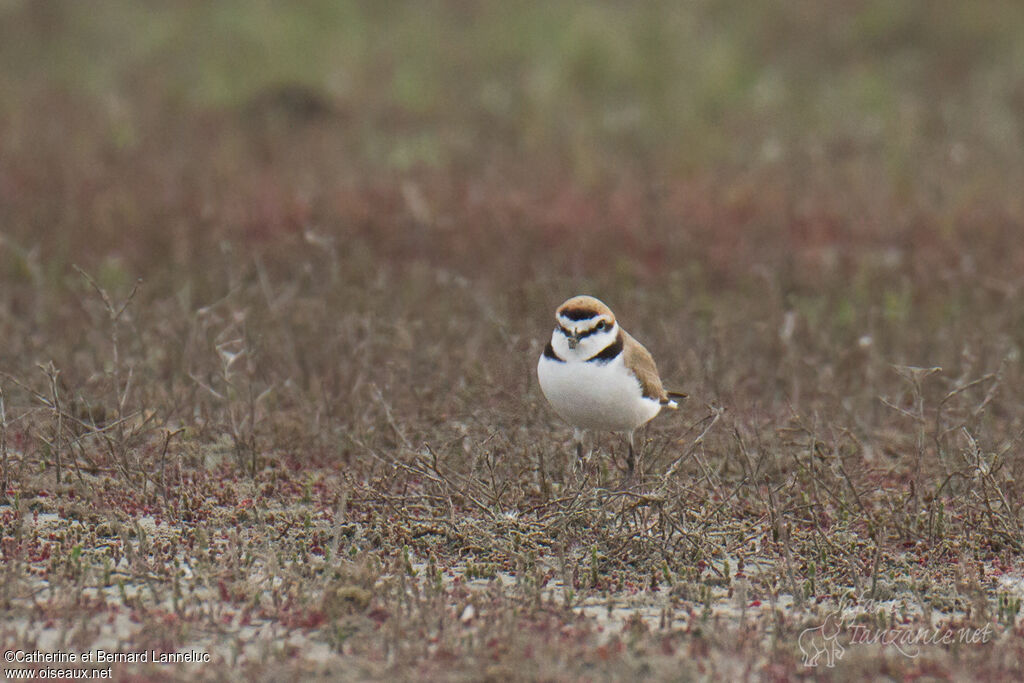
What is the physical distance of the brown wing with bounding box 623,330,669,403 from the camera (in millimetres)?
6270

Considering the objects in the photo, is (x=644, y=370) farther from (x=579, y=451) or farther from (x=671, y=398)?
(x=671, y=398)

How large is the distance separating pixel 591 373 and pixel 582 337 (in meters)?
0.18

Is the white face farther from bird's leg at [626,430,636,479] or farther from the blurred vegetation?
the blurred vegetation

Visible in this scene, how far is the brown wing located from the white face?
169mm

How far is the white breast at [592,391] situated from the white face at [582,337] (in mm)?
56

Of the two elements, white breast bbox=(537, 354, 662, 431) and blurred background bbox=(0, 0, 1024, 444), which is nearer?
white breast bbox=(537, 354, 662, 431)

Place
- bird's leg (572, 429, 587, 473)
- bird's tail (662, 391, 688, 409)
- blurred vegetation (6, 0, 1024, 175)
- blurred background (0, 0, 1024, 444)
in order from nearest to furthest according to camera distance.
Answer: bird's leg (572, 429, 587, 473) → bird's tail (662, 391, 688, 409) → blurred background (0, 0, 1024, 444) → blurred vegetation (6, 0, 1024, 175)

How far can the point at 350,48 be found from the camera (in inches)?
643

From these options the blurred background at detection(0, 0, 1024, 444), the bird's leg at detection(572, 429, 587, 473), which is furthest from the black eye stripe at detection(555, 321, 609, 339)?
the blurred background at detection(0, 0, 1024, 444)

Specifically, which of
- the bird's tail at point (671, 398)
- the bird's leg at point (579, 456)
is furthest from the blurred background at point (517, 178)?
the bird's leg at point (579, 456)

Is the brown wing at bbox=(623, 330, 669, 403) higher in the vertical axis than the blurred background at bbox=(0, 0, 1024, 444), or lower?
lower

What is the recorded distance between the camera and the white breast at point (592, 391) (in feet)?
19.8

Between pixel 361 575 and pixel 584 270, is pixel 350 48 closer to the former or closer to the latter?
pixel 584 270

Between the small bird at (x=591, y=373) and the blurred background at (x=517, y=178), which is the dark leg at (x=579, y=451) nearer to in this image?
the small bird at (x=591, y=373)
